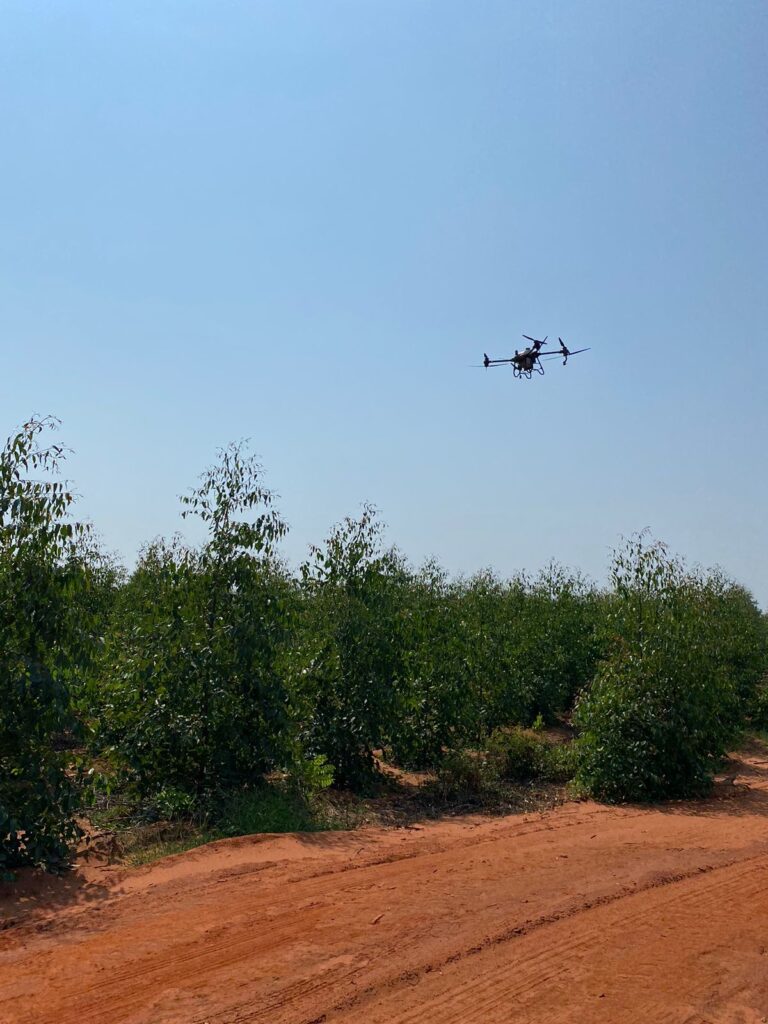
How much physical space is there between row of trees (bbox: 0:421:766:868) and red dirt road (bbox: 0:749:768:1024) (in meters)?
1.64

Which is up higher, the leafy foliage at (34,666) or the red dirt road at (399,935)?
the leafy foliage at (34,666)

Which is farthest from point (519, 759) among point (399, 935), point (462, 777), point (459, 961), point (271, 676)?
point (459, 961)

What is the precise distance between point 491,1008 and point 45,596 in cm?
527

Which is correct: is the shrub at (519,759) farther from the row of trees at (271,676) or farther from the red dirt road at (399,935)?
the red dirt road at (399,935)

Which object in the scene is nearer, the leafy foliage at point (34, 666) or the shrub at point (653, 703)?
the leafy foliage at point (34, 666)

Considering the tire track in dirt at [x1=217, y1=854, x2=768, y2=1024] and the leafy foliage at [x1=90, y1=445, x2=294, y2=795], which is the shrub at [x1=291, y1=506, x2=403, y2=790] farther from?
the tire track in dirt at [x1=217, y1=854, x2=768, y2=1024]

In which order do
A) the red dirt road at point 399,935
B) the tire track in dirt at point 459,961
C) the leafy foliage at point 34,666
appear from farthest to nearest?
the leafy foliage at point 34,666 → the red dirt road at point 399,935 → the tire track in dirt at point 459,961

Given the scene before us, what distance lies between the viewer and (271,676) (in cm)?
1039

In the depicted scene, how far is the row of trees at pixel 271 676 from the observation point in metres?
7.86

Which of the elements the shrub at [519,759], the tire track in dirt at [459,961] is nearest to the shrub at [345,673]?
the shrub at [519,759]

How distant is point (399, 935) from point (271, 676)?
15.5ft

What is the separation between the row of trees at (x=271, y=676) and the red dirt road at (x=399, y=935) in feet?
5.38

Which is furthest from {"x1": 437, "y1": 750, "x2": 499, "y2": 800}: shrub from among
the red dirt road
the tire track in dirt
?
the tire track in dirt

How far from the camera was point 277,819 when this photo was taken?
375 inches
